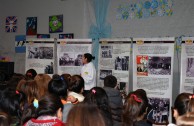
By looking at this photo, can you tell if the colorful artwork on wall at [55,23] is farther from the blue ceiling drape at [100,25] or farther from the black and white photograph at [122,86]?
the black and white photograph at [122,86]

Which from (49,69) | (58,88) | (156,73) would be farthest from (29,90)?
(49,69)

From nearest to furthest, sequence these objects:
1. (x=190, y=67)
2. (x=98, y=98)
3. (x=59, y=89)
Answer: (x=98, y=98), (x=59, y=89), (x=190, y=67)

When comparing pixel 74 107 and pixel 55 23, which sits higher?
pixel 55 23

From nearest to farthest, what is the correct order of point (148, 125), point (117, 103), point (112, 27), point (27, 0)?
point (148, 125) < point (117, 103) < point (112, 27) < point (27, 0)

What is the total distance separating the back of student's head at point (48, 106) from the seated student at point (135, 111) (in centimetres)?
68

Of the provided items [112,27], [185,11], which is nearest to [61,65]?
[112,27]

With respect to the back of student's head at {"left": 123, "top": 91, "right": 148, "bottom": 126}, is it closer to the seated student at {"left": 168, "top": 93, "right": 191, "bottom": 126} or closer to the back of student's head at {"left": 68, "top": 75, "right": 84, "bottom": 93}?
the seated student at {"left": 168, "top": 93, "right": 191, "bottom": 126}

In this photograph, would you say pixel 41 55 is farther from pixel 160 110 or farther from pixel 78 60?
pixel 160 110

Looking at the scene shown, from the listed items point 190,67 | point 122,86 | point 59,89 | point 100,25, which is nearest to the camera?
point 59,89

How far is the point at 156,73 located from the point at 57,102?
9.74 ft

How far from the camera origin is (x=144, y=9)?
547cm

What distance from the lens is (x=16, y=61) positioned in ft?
24.9

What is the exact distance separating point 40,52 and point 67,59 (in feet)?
2.51

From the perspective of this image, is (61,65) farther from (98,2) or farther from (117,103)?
(117,103)
